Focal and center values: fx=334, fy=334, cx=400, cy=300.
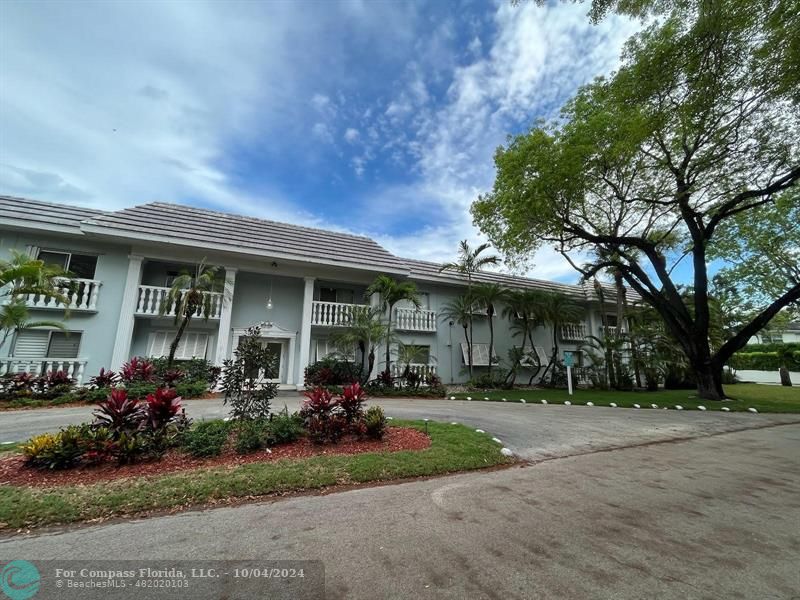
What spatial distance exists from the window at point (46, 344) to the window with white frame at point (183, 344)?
2.28 m

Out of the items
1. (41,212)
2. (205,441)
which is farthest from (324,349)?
(41,212)

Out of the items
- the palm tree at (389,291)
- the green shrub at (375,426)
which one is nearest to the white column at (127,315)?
the palm tree at (389,291)

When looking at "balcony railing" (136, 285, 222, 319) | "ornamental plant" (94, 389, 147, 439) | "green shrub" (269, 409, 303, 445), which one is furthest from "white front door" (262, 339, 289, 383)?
"ornamental plant" (94, 389, 147, 439)

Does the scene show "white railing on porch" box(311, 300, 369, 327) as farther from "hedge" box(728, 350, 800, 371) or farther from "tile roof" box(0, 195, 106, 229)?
"hedge" box(728, 350, 800, 371)

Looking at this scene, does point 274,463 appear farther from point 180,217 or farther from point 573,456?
point 180,217

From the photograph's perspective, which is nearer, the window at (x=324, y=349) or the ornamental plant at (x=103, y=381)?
the ornamental plant at (x=103, y=381)

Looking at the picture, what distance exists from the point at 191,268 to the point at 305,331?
18.4ft

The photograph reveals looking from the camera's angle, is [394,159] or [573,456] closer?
[573,456]

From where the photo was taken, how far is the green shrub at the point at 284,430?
5.93m

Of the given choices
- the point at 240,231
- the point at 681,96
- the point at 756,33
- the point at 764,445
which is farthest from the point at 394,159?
the point at 764,445

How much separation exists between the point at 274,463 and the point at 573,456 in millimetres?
5188

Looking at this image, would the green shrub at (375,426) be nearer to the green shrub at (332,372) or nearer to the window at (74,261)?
the green shrub at (332,372)

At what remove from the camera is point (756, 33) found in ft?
25.5

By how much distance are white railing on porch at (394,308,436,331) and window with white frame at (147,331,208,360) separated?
28.6 feet
